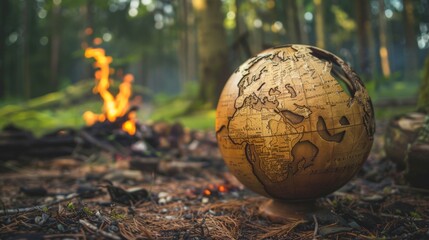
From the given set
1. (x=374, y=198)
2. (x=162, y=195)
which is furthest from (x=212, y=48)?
(x=374, y=198)

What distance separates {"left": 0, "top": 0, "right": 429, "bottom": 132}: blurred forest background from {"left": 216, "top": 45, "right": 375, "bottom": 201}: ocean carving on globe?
10.6 feet

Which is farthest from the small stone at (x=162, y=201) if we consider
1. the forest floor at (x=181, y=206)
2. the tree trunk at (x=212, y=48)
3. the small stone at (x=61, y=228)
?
the tree trunk at (x=212, y=48)

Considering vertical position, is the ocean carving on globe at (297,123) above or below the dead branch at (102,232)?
above

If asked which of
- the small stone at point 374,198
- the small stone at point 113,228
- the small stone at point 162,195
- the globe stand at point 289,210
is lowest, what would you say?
the small stone at point 162,195

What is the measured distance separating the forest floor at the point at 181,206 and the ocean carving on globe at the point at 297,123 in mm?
407

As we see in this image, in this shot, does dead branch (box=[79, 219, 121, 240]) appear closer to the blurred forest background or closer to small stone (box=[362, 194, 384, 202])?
small stone (box=[362, 194, 384, 202])

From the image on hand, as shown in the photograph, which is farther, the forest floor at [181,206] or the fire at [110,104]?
the fire at [110,104]

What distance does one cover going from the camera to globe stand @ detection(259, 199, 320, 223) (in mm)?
3136

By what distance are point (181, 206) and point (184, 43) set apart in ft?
82.0

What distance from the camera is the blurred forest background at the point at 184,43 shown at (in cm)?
1202

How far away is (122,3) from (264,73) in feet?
94.8

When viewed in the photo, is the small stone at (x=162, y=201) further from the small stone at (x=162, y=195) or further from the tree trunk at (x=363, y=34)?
the tree trunk at (x=363, y=34)

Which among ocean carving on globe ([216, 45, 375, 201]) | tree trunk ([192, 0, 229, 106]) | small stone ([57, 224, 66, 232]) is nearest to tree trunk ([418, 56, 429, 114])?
ocean carving on globe ([216, 45, 375, 201])

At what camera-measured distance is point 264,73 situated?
118 inches
